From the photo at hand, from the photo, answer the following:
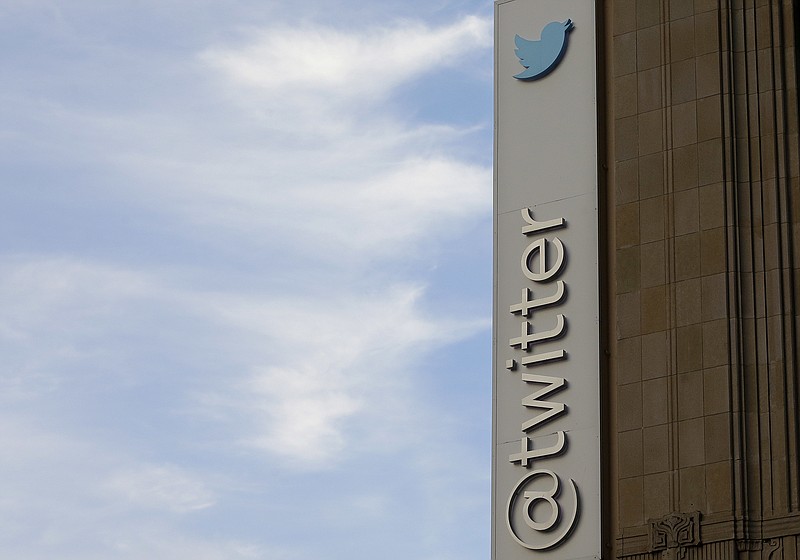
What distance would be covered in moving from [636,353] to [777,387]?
3.76 metres

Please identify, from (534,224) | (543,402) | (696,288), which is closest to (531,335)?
(543,402)

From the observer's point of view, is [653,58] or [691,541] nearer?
[691,541]

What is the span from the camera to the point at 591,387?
4419 cm

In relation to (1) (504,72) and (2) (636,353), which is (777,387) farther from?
(1) (504,72)

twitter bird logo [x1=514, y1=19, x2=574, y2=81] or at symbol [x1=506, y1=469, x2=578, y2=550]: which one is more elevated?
twitter bird logo [x1=514, y1=19, x2=574, y2=81]

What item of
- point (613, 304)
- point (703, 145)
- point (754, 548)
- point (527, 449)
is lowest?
point (754, 548)

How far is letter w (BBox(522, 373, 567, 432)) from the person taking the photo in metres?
44.5

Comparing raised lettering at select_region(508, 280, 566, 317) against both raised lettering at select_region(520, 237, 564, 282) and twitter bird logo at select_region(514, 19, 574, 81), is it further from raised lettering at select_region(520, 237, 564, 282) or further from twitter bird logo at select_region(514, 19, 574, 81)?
twitter bird logo at select_region(514, 19, 574, 81)

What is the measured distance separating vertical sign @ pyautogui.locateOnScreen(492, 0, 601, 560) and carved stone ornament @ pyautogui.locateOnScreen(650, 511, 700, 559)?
1.69 meters

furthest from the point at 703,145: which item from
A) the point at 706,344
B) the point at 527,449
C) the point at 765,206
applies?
the point at 527,449

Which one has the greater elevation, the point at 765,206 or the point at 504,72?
the point at 504,72

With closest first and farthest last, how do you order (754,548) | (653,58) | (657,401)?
(754,548) < (657,401) < (653,58)

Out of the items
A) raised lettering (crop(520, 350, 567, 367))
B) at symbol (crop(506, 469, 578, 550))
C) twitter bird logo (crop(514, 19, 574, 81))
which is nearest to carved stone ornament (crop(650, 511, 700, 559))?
at symbol (crop(506, 469, 578, 550))

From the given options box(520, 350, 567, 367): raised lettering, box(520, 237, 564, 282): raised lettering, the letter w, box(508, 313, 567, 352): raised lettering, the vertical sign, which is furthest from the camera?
box(520, 237, 564, 282): raised lettering
